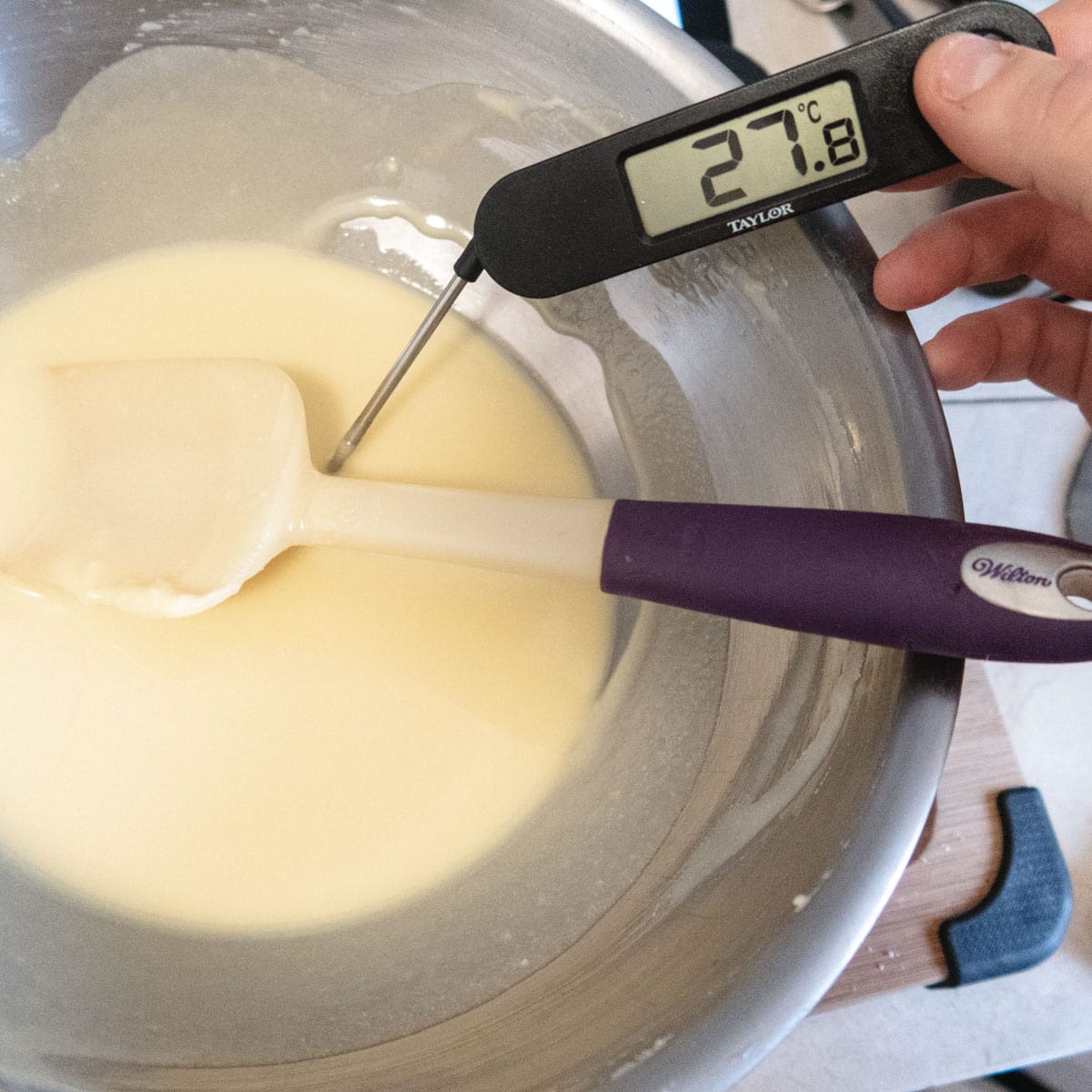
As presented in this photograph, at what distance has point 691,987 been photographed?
60cm

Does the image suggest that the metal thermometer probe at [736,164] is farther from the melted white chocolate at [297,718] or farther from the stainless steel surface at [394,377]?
the melted white chocolate at [297,718]

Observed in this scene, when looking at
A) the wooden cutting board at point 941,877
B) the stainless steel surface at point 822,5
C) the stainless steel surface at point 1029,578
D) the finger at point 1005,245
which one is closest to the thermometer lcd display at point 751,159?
the finger at point 1005,245

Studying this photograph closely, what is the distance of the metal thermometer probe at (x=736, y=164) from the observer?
0.62 m

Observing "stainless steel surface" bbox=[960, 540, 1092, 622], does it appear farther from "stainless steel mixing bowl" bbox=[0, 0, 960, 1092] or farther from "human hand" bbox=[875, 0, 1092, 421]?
"human hand" bbox=[875, 0, 1092, 421]

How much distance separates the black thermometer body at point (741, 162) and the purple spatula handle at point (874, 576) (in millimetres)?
210

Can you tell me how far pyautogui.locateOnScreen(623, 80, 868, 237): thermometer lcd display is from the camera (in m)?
0.64

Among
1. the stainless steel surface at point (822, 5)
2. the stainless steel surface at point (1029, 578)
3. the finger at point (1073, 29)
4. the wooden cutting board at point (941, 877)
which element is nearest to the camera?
the stainless steel surface at point (1029, 578)

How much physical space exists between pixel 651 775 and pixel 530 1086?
29cm

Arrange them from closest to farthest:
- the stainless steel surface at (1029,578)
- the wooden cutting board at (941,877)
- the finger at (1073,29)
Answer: the stainless steel surface at (1029,578) < the finger at (1073,29) < the wooden cutting board at (941,877)

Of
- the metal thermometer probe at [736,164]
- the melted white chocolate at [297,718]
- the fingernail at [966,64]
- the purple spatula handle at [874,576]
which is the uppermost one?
the fingernail at [966,64]

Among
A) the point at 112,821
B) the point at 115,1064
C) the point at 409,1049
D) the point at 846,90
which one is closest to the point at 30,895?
the point at 112,821

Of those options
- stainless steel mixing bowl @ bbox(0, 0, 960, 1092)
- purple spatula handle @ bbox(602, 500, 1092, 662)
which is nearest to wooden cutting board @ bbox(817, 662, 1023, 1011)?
stainless steel mixing bowl @ bbox(0, 0, 960, 1092)

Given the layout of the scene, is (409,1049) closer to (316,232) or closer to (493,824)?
(493,824)

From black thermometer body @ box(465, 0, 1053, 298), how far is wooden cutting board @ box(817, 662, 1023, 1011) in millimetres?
580
